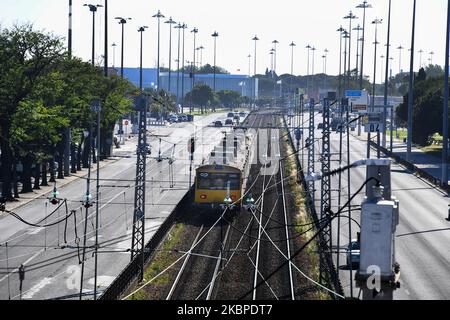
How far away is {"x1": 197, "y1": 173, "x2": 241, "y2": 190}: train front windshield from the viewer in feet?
177

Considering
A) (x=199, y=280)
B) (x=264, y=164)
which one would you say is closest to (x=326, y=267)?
(x=199, y=280)

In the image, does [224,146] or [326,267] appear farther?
[224,146]

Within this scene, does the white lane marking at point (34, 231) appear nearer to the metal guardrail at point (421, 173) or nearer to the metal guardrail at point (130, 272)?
the metal guardrail at point (130, 272)

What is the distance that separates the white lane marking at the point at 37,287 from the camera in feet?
111

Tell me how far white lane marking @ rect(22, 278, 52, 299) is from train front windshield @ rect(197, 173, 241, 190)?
60.6 ft

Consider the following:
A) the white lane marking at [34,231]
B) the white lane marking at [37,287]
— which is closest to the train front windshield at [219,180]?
the white lane marking at [34,231]

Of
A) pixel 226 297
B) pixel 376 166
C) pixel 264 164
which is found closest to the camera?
pixel 376 166

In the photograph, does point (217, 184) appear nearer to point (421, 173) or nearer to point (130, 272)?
point (130, 272)

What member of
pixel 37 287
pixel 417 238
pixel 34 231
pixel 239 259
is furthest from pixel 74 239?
pixel 417 238

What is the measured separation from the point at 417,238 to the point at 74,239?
755 inches

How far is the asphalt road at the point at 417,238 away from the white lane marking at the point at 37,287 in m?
12.2
